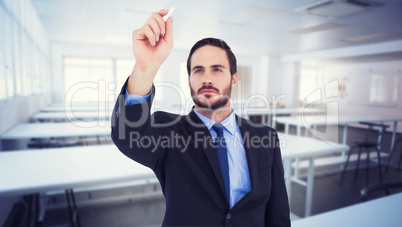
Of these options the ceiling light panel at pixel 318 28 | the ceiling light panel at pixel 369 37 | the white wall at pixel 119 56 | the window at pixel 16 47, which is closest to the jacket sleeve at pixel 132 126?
the window at pixel 16 47

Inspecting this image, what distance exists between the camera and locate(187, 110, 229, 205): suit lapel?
0.81 meters

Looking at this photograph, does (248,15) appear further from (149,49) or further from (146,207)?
(149,49)

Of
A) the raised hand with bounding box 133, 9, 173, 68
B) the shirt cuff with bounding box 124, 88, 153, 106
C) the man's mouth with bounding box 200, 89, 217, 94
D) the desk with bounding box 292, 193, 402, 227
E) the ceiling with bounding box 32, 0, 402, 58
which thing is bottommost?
the desk with bounding box 292, 193, 402, 227

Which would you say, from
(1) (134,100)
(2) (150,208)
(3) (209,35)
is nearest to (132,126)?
(1) (134,100)

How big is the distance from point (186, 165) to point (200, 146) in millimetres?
79

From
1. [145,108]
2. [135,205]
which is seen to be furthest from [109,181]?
[135,205]

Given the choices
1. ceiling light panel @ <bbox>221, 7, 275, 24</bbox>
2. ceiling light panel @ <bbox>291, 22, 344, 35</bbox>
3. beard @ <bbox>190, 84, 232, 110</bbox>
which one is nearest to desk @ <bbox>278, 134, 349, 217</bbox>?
beard @ <bbox>190, 84, 232, 110</bbox>

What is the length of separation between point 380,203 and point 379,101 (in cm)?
964

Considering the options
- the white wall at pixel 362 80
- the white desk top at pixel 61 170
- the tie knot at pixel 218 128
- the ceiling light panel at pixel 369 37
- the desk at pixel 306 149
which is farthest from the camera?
the white wall at pixel 362 80

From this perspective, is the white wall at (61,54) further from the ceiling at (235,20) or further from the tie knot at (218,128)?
the tie knot at (218,128)

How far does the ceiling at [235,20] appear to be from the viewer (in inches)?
172

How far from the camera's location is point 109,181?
5.00ft

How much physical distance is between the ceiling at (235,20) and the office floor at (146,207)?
2190 mm

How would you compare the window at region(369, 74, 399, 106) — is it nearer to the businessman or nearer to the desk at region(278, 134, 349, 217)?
the desk at region(278, 134, 349, 217)
